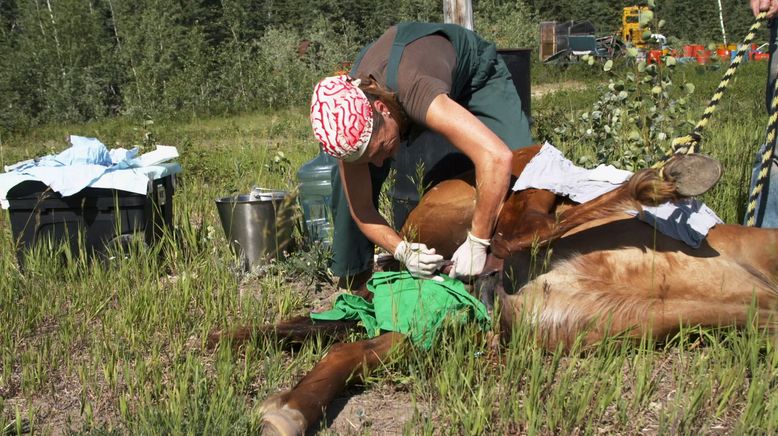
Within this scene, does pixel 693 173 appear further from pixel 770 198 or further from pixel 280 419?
pixel 770 198

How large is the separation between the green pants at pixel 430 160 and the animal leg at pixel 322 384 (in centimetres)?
91

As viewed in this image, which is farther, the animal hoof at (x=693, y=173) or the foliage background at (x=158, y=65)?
the foliage background at (x=158, y=65)

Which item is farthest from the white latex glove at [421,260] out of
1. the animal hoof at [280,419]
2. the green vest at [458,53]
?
the animal hoof at [280,419]

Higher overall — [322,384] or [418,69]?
[418,69]

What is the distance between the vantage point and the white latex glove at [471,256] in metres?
2.49

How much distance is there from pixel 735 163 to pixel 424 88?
9.66ft

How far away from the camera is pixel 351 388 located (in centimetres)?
237

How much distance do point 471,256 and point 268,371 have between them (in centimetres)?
75

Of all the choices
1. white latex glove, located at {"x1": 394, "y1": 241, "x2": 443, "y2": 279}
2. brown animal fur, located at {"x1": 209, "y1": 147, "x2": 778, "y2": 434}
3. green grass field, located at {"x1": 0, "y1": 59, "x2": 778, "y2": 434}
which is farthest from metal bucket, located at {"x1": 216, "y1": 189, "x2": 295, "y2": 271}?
brown animal fur, located at {"x1": 209, "y1": 147, "x2": 778, "y2": 434}

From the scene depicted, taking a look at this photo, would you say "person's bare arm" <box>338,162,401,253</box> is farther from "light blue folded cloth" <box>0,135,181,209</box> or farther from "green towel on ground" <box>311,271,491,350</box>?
"light blue folded cloth" <box>0,135,181,209</box>

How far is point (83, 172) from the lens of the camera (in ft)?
12.6

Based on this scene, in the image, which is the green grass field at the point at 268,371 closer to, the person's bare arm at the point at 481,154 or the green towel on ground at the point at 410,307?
the green towel on ground at the point at 410,307

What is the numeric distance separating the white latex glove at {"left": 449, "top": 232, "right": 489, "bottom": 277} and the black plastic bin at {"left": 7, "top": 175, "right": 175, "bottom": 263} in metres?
1.88

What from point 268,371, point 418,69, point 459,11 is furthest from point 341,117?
point 459,11
